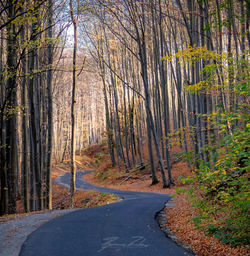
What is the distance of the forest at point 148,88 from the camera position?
18.3 ft

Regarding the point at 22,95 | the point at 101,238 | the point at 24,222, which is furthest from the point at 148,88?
the point at 101,238

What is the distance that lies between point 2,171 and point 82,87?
33152 mm

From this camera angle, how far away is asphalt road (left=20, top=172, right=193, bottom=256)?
4852 mm

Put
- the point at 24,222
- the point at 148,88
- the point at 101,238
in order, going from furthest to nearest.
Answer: the point at 148,88 → the point at 24,222 → the point at 101,238

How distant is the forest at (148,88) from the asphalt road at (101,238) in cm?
128

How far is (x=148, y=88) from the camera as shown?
16.4 meters

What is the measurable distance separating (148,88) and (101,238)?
11.9 meters

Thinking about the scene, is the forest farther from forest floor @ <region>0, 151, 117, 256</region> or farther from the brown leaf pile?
forest floor @ <region>0, 151, 117, 256</region>

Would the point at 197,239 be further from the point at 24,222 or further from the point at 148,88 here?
the point at 148,88

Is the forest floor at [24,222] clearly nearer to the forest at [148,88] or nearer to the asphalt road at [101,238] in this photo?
the asphalt road at [101,238]

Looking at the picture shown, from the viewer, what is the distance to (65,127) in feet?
139

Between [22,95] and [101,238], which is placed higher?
[22,95]

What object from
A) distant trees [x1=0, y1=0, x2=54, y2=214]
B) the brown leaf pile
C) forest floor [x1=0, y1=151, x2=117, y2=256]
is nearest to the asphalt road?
forest floor [x1=0, y1=151, x2=117, y2=256]

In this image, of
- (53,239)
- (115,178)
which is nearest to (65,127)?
(115,178)
